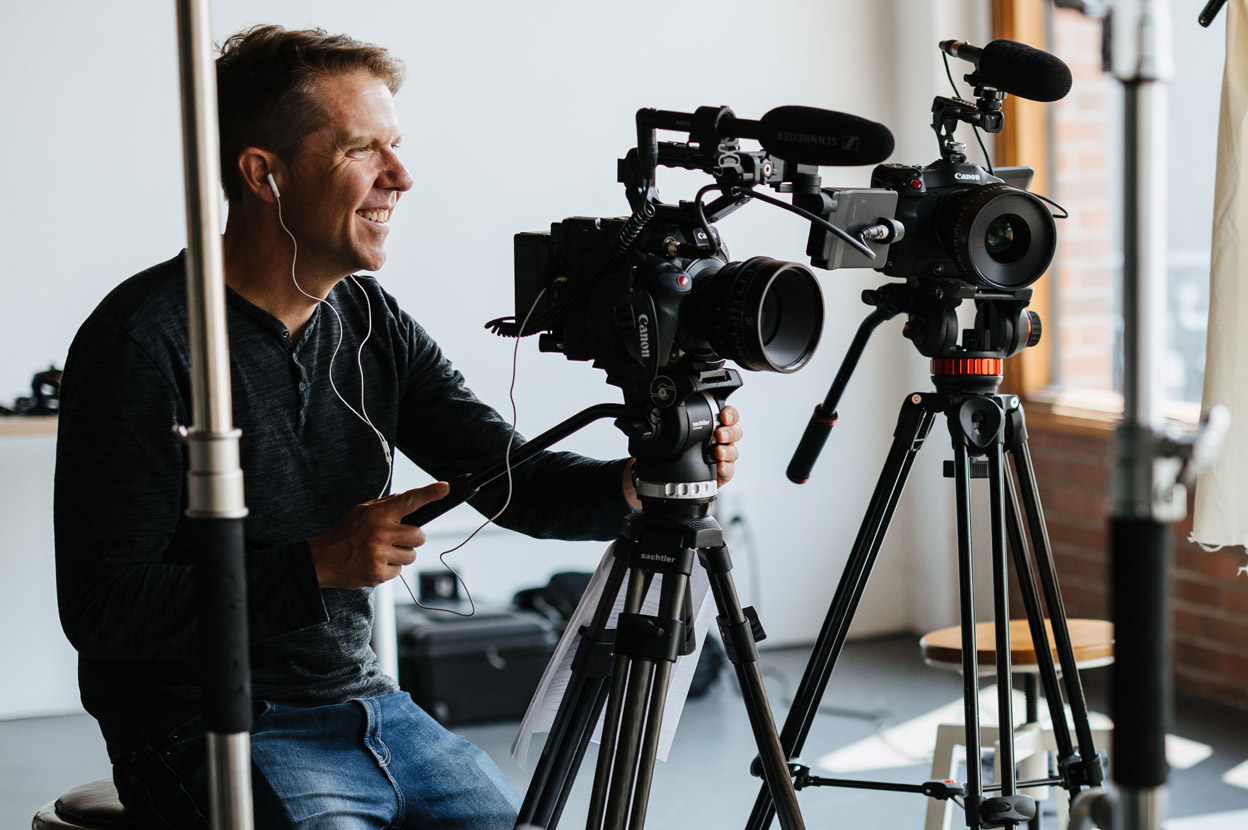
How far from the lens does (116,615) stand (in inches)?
52.5

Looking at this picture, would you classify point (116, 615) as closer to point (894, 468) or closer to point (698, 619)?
point (698, 619)

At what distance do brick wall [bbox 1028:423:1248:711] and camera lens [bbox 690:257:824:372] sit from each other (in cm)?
185

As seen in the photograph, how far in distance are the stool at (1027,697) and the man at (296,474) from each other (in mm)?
762

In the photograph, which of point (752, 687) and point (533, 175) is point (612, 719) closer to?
point (752, 687)

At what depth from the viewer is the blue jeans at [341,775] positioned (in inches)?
53.7

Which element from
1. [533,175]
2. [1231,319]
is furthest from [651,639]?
[533,175]

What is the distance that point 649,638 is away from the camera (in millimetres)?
1266

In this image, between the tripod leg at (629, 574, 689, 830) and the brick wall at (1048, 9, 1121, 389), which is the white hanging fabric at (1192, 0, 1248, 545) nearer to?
the brick wall at (1048, 9, 1121, 389)

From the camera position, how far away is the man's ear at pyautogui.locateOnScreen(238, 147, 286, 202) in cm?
163

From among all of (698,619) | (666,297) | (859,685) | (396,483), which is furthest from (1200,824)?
(396,483)

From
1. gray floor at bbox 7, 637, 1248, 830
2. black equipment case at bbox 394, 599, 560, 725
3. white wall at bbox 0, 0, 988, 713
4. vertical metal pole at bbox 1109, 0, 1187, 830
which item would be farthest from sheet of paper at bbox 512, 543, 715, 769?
white wall at bbox 0, 0, 988, 713

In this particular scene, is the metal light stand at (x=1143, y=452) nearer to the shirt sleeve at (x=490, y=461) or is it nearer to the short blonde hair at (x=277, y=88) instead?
the shirt sleeve at (x=490, y=461)

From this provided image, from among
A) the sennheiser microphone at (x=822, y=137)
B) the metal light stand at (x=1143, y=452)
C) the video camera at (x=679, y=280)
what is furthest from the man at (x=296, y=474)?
the metal light stand at (x=1143, y=452)

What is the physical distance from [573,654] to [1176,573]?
243cm
